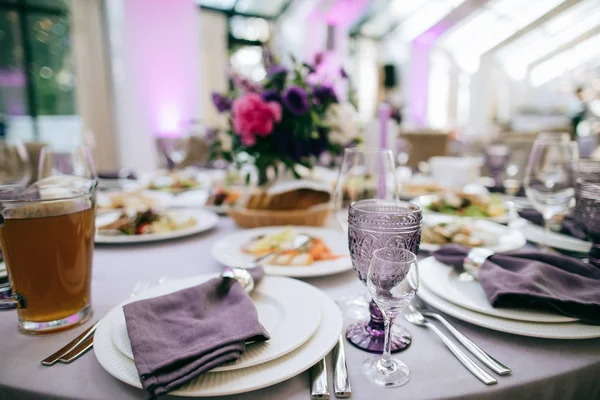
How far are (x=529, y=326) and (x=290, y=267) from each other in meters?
0.44

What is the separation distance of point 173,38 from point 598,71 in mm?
13377

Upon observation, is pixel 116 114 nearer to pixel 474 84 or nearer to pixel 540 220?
pixel 540 220

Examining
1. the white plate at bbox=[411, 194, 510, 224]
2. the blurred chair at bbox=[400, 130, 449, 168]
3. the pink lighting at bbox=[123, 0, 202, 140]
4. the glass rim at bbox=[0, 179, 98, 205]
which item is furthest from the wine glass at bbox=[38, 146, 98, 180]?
the pink lighting at bbox=[123, 0, 202, 140]

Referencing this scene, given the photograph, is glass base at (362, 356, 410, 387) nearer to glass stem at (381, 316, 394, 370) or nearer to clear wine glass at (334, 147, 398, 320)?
glass stem at (381, 316, 394, 370)

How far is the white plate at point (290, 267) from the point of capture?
81 cm

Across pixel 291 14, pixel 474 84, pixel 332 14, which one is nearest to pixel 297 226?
pixel 291 14

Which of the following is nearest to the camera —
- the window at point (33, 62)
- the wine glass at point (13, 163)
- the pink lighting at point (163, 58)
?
the wine glass at point (13, 163)

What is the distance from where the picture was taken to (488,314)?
62 cm

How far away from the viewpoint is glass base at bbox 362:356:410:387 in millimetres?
486

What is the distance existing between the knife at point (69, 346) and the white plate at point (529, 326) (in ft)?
1.76

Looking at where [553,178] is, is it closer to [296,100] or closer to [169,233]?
[296,100]

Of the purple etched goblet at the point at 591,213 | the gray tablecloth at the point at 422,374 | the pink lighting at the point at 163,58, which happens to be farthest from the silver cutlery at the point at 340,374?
the pink lighting at the point at 163,58

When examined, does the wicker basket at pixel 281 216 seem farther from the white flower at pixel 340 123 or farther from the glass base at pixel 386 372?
the glass base at pixel 386 372

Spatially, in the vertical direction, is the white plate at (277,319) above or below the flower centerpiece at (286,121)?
below
